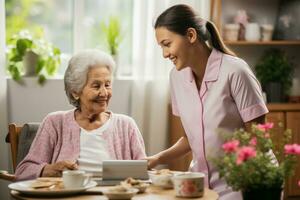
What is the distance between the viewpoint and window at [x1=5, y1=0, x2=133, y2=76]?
4398 millimetres

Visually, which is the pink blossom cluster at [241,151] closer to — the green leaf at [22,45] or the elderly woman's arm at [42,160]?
the elderly woman's arm at [42,160]

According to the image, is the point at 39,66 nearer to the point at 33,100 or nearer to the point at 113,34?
the point at 33,100

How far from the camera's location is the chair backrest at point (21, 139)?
323 cm

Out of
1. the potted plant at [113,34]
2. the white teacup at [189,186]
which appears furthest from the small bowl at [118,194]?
the potted plant at [113,34]

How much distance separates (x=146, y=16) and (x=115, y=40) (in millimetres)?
261

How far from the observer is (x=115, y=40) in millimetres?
4387

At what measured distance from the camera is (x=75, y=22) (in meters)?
4.43

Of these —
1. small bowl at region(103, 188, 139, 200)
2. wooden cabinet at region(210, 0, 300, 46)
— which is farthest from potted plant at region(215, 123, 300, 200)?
wooden cabinet at region(210, 0, 300, 46)

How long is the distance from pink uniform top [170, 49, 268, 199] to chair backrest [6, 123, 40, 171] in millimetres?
897

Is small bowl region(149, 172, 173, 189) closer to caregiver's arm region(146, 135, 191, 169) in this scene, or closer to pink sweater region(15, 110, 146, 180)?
caregiver's arm region(146, 135, 191, 169)

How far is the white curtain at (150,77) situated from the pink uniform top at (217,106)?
161 cm

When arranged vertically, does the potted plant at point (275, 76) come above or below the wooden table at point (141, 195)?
above

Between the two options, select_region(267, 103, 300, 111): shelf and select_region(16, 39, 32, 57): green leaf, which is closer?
select_region(16, 39, 32, 57): green leaf

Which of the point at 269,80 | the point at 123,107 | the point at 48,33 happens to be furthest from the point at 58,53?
the point at 269,80
